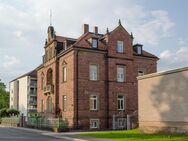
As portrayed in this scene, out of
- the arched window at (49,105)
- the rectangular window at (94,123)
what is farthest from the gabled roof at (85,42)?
the arched window at (49,105)

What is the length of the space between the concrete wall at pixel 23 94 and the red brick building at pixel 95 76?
40.2m

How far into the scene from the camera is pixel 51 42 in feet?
162

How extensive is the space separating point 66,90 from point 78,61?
4249 mm

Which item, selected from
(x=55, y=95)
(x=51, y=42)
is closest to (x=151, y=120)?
(x=55, y=95)

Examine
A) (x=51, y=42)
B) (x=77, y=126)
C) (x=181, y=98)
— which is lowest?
(x=77, y=126)

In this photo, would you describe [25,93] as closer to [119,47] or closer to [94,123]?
[119,47]

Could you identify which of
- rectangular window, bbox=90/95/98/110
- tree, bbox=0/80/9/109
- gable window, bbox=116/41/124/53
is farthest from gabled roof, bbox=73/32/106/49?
tree, bbox=0/80/9/109

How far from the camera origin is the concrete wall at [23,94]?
8906 cm

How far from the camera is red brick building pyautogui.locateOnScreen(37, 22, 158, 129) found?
4297 cm

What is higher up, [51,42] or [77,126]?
[51,42]

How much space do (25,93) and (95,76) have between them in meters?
49.6

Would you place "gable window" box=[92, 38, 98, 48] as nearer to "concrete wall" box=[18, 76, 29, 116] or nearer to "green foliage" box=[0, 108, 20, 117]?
"green foliage" box=[0, 108, 20, 117]

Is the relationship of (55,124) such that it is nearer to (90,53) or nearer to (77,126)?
(77,126)

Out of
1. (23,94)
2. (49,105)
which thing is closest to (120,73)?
(49,105)
